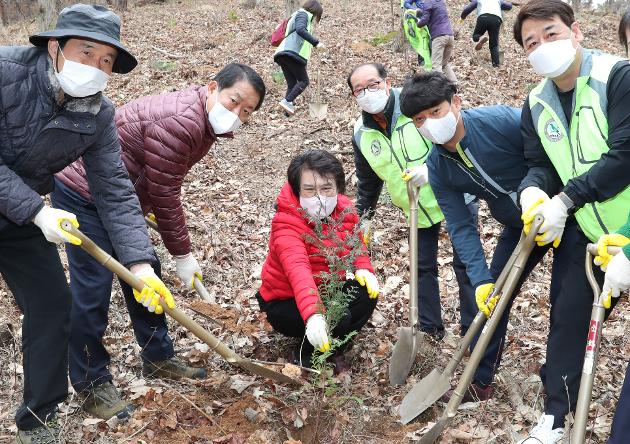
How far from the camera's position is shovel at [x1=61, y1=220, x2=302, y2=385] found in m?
2.89

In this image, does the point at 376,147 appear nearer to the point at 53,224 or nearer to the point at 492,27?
the point at 53,224

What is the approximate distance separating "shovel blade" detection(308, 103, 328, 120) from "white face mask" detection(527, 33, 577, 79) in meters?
6.61

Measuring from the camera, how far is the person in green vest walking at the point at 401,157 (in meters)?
4.27

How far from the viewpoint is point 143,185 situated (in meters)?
3.74

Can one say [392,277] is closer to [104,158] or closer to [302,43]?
[104,158]

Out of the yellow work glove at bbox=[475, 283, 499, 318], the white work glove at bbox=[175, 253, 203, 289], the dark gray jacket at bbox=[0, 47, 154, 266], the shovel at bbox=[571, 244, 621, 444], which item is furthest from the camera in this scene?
the white work glove at bbox=[175, 253, 203, 289]

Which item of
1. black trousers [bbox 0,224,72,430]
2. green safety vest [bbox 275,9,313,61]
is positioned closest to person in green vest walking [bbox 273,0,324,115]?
green safety vest [bbox 275,9,313,61]

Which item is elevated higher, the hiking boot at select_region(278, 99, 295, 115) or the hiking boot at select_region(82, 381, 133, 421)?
the hiking boot at select_region(278, 99, 295, 115)

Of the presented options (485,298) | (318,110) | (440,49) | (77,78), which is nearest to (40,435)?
(77,78)

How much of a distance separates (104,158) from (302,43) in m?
7.06

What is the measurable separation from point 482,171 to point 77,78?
2.35 meters

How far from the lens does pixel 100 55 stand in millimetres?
2904

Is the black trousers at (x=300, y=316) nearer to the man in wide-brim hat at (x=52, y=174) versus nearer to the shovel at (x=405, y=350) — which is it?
the shovel at (x=405, y=350)

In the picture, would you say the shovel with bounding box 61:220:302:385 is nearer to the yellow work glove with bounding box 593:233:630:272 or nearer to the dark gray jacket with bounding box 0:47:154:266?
the dark gray jacket with bounding box 0:47:154:266
